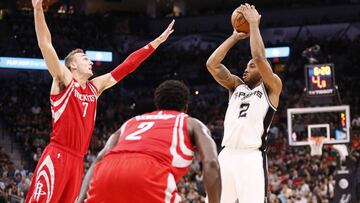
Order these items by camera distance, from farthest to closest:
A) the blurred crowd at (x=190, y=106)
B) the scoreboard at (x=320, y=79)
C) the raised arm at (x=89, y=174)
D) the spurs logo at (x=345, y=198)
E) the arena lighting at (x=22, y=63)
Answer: the arena lighting at (x=22, y=63) < the blurred crowd at (x=190, y=106) < the scoreboard at (x=320, y=79) < the spurs logo at (x=345, y=198) < the raised arm at (x=89, y=174)

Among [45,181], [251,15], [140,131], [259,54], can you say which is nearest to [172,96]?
[140,131]

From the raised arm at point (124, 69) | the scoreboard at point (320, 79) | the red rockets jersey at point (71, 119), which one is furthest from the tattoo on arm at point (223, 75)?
the scoreboard at point (320, 79)

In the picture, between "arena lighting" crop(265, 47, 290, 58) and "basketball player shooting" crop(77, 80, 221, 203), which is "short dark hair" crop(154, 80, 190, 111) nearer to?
"basketball player shooting" crop(77, 80, 221, 203)

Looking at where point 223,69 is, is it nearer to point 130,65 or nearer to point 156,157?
point 130,65

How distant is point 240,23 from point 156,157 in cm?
287

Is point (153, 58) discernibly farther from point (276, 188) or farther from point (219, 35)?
point (276, 188)

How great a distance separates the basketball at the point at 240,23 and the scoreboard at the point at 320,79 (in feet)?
28.8

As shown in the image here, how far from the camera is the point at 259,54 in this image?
19.2ft

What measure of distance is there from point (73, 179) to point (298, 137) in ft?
35.2

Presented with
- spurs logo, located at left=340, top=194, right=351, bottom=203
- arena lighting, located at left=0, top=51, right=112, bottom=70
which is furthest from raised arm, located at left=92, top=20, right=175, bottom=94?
arena lighting, located at left=0, top=51, right=112, bottom=70

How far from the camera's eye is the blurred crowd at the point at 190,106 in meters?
17.6

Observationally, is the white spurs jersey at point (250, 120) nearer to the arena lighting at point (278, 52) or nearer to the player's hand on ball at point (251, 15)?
the player's hand on ball at point (251, 15)

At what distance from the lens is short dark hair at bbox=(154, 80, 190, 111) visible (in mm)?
3939

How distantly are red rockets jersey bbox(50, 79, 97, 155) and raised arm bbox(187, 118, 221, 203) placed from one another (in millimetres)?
2032
